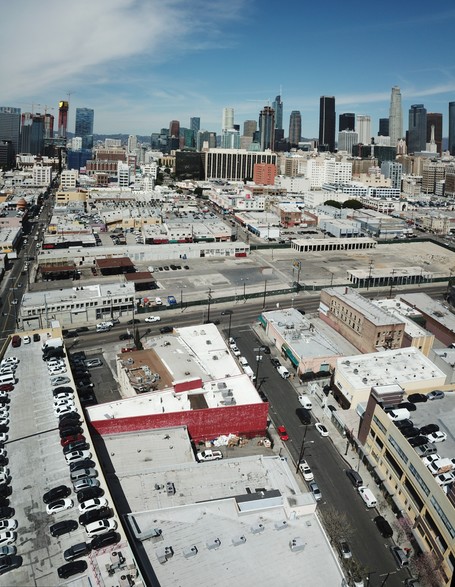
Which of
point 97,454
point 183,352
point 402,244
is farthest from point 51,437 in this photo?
point 402,244

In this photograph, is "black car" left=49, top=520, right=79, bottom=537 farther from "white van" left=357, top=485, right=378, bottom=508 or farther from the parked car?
"white van" left=357, top=485, right=378, bottom=508

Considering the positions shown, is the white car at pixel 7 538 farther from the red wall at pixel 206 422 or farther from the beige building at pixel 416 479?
the beige building at pixel 416 479

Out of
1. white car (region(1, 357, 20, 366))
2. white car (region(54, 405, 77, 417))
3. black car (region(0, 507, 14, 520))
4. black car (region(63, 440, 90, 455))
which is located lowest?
black car (region(0, 507, 14, 520))

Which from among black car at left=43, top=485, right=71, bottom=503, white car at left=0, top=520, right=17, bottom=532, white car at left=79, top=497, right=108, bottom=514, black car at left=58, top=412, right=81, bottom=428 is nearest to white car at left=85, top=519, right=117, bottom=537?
white car at left=79, top=497, right=108, bottom=514

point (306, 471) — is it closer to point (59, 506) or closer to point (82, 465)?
point (82, 465)

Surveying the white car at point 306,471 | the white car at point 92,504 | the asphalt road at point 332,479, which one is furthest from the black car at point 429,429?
the white car at point 92,504

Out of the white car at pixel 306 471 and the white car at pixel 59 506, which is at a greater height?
the white car at pixel 59 506

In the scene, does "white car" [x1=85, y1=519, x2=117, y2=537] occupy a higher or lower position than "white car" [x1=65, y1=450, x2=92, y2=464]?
lower
